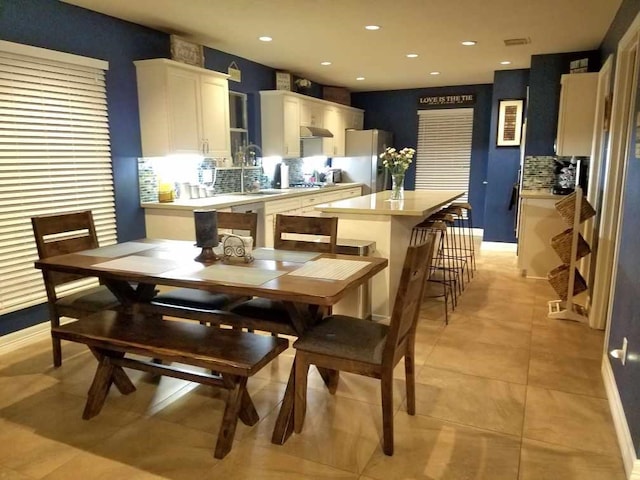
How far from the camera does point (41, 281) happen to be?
3.52m

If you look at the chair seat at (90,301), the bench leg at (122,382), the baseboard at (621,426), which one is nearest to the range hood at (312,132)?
A: the chair seat at (90,301)

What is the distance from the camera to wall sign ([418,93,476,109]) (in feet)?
25.5

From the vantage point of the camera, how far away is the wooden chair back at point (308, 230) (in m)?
2.85

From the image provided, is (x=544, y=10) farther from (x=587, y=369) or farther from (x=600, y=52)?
(x=587, y=369)

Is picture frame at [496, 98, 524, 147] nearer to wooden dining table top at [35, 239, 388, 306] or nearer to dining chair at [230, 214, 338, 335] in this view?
dining chair at [230, 214, 338, 335]

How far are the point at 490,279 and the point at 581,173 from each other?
150 centimetres

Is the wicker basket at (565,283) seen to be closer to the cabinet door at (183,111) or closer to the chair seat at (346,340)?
the chair seat at (346,340)

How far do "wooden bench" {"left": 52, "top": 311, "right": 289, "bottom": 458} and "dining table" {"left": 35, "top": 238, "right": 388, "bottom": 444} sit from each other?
212 mm

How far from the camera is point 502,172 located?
6625mm

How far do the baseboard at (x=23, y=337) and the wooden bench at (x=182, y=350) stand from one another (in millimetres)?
1257

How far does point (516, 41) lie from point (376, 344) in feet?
13.4

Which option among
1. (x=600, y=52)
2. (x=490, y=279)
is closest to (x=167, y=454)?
(x=490, y=279)

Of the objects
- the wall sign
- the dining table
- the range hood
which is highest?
the wall sign

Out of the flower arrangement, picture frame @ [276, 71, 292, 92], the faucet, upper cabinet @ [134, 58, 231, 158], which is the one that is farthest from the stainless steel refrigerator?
the flower arrangement
